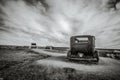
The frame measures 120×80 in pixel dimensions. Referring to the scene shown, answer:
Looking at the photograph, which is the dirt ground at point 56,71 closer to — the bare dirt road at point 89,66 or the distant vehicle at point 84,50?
the bare dirt road at point 89,66

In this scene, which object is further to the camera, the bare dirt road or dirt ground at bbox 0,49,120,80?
the bare dirt road

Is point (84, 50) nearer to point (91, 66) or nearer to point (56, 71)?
point (91, 66)

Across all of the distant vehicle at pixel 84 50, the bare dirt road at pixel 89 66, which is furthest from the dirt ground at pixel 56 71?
the distant vehicle at pixel 84 50

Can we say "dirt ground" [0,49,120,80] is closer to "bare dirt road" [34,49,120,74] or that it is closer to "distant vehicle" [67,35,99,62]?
"bare dirt road" [34,49,120,74]

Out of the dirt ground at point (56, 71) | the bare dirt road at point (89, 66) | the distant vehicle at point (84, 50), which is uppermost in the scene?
the distant vehicle at point (84, 50)

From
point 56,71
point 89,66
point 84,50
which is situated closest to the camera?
point 56,71

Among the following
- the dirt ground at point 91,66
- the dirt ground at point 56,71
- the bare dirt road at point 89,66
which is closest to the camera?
the dirt ground at point 56,71

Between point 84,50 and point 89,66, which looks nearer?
point 89,66

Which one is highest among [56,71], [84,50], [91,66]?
[84,50]

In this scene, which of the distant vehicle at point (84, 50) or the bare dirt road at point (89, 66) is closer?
the bare dirt road at point (89, 66)

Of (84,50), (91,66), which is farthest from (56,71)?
(84,50)

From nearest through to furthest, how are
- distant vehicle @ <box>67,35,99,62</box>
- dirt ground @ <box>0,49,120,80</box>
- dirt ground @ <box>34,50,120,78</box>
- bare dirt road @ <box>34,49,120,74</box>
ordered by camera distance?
1. dirt ground @ <box>0,49,120,80</box>
2. dirt ground @ <box>34,50,120,78</box>
3. bare dirt road @ <box>34,49,120,74</box>
4. distant vehicle @ <box>67,35,99,62</box>

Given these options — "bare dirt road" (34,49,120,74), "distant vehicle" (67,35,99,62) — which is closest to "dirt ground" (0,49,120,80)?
"bare dirt road" (34,49,120,74)

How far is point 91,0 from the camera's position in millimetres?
6633
